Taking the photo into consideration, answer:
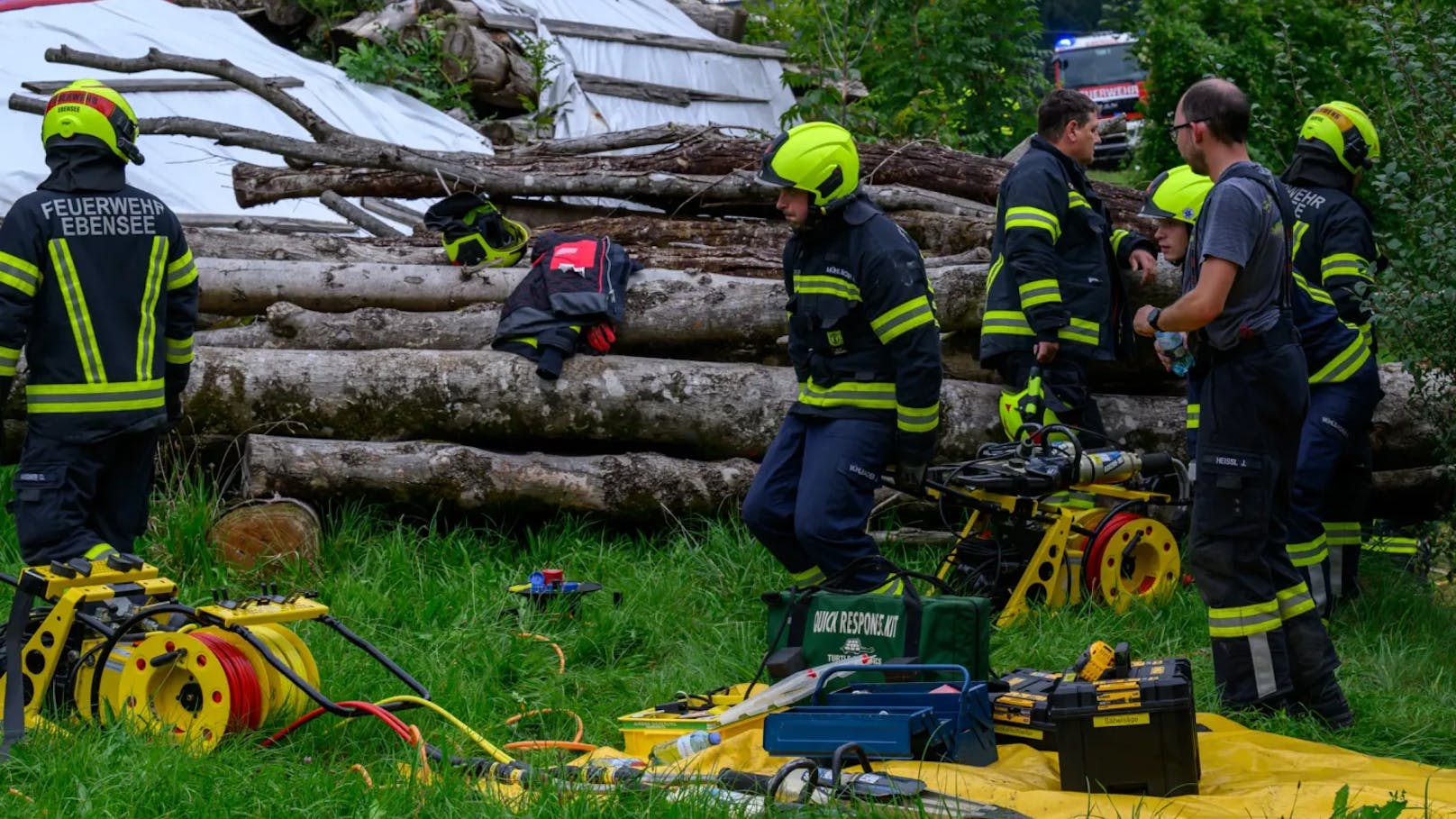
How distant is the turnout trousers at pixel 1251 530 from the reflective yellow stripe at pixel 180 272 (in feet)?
12.5

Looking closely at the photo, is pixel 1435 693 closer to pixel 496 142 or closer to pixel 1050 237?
pixel 1050 237

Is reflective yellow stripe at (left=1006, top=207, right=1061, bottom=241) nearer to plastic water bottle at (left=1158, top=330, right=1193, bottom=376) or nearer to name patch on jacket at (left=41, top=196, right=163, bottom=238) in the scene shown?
plastic water bottle at (left=1158, top=330, right=1193, bottom=376)

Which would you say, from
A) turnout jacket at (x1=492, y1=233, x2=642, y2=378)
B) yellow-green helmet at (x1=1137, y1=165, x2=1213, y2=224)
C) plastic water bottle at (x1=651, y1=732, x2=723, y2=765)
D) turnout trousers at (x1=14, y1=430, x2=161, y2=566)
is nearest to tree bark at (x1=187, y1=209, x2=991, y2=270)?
turnout jacket at (x1=492, y1=233, x2=642, y2=378)

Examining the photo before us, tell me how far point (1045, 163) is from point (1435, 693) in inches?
106

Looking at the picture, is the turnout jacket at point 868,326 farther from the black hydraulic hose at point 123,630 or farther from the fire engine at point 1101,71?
the fire engine at point 1101,71

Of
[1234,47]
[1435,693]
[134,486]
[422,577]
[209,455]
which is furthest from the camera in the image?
[1234,47]

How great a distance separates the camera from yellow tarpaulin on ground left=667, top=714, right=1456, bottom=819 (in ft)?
12.2

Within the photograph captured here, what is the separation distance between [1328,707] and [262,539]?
14.4ft

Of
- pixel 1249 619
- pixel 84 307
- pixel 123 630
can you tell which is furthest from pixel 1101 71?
pixel 123 630

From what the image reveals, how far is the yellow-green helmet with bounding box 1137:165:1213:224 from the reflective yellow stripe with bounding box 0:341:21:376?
432 centimetres

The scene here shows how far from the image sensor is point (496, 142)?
1402cm

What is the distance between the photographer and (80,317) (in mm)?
5293

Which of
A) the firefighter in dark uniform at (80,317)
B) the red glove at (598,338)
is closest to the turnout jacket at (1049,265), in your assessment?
the red glove at (598,338)

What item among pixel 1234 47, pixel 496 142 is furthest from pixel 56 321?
pixel 1234 47
